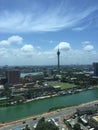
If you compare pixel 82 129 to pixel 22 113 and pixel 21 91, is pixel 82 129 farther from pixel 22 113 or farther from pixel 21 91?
pixel 21 91

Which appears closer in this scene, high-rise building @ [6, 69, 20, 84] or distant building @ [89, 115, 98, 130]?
distant building @ [89, 115, 98, 130]

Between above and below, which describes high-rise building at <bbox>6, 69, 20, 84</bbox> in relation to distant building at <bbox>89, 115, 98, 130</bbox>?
above

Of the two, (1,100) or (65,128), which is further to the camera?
(1,100)

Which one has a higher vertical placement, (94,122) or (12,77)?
(12,77)

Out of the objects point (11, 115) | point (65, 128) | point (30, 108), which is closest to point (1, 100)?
point (30, 108)

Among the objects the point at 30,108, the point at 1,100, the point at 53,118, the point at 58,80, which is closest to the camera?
the point at 53,118

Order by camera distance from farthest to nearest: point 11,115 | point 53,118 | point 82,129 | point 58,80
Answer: point 58,80, point 11,115, point 53,118, point 82,129

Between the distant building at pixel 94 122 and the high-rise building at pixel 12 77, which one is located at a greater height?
the high-rise building at pixel 12 77

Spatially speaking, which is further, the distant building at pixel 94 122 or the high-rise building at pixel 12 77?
the high-rise building at pixel 12 77

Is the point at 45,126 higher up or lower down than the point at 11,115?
higher up

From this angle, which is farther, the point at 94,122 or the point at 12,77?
the point at 12,77

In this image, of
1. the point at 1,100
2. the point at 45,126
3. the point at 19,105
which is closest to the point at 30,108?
the point at 19,105
